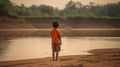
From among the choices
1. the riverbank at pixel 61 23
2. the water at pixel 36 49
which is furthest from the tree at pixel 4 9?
the water at pixel 36 49

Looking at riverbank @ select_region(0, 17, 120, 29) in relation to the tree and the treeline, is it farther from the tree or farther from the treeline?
the treeline

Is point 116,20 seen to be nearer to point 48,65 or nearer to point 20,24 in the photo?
point 20,24

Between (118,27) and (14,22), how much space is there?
691 inches

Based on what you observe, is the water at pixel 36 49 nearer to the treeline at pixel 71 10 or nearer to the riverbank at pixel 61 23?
the riverbank at pixel 61 23

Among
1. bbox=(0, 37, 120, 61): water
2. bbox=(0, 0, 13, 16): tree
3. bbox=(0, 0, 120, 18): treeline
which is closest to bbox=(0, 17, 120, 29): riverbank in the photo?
bbox=(0, 0, 13, 16): tree

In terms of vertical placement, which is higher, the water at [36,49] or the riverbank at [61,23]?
the water at [36,49]

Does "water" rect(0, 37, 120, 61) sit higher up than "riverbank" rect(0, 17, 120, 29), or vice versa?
"water" rect(0, 37, 120, 61)

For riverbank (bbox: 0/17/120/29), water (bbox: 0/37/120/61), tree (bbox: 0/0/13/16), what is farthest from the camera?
tree (bbox: 0/0/13/16)

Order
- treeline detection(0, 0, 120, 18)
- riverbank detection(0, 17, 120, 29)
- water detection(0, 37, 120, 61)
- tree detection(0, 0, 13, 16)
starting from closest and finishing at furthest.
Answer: water detection(0, 37, 120, 61), riverbank detection(0, 17, 120, 29), tree detection(0, 0, 13, 16), treeline detection(0, 0, 120, 18)

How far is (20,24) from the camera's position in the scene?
44188 mm

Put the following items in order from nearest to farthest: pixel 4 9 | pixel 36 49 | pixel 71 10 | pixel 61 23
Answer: pixel 36 49, pixel 4 9, pixel 61 23, pixel 71 10

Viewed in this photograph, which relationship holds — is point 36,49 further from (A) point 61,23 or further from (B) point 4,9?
(A) point 61,23

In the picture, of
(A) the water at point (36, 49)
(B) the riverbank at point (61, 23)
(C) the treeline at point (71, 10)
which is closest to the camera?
(A) the water at point (36, 49)

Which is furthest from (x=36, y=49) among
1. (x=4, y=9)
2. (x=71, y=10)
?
(x=71, y=10)
